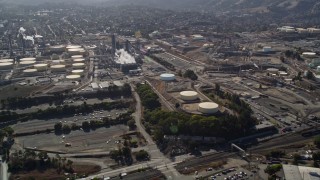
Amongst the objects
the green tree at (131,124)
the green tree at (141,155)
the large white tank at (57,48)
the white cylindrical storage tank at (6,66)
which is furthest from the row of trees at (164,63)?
the green tree at (141,155)

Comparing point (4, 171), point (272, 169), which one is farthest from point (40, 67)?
point (272, 169)

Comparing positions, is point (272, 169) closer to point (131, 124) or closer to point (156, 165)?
point (156, 165)

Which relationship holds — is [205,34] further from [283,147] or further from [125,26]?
[283,147]

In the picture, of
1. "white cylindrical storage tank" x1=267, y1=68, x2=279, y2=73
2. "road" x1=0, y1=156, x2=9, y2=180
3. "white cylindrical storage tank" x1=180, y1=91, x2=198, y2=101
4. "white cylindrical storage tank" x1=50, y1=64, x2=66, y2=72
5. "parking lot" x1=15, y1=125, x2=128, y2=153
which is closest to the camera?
"road" x1=0, y1=156, x2=9, y2=180

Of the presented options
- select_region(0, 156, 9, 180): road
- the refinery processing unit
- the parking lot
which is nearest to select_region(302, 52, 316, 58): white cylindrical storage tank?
the refinery processing unit

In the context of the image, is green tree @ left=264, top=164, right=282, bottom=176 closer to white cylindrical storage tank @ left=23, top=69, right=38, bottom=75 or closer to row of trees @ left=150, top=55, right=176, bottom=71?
row of trees @ left=150, top=55, right=176, bottom=71

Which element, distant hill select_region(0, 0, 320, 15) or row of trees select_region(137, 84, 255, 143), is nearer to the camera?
row of trees select_region(137, 84, 255, 143)

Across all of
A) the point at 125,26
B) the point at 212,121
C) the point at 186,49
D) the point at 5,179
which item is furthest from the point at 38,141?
the point at 125,26
